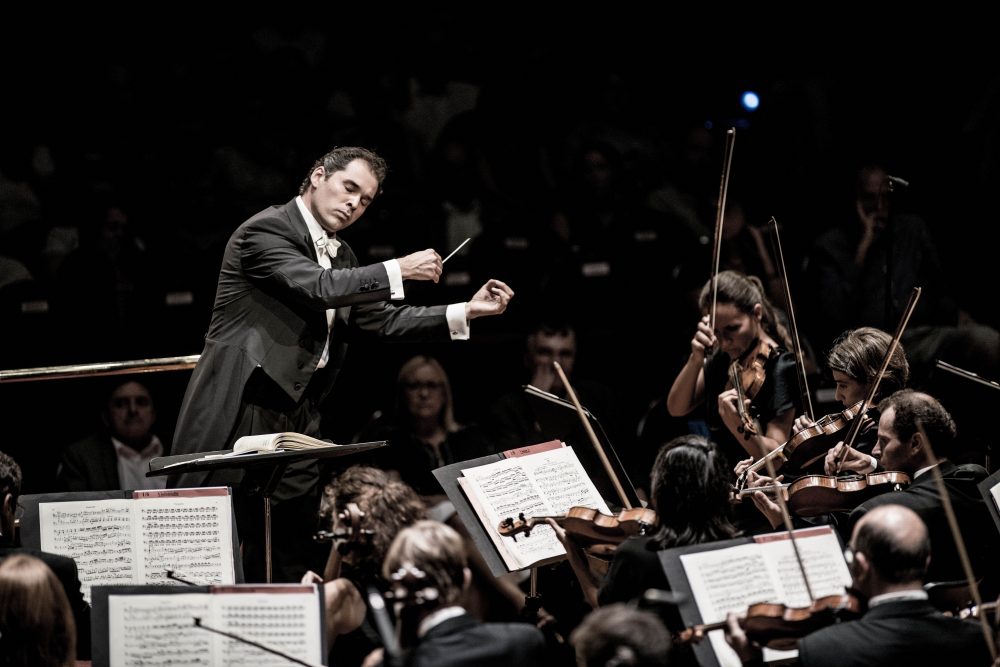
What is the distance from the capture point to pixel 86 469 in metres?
5.36

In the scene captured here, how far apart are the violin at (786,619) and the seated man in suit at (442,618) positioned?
0.46 meters

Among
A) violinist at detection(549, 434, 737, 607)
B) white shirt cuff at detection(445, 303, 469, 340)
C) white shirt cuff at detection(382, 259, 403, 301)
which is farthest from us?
white shirt cuff at detection(445, 303, 469, 340)

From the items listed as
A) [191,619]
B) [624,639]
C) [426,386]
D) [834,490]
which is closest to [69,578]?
[191,619]

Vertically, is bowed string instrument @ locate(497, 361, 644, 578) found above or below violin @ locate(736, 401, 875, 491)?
below

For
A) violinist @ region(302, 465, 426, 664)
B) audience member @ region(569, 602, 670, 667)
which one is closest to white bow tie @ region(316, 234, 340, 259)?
violinist @ region(302, 465, 426, 664)

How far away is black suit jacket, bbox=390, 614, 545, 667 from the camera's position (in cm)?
258

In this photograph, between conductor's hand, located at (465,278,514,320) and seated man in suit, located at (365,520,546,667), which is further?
conductor's hand, located at (465,278,514,320)

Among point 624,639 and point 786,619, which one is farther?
point 786,619

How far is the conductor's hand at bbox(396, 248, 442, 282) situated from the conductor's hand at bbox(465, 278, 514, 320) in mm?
187

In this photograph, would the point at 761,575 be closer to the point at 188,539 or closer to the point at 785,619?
the point at 785,619

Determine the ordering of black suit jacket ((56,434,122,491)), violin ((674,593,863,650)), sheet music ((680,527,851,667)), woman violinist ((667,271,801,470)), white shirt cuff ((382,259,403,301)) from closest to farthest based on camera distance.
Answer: violin ((674,593,863,650))
sheet music ((680,527,851,667))
white shirt cuff ((382,259,403,301))
woman violinist ((667,271,801,470))
black suit jacket ((56,434,122,491))

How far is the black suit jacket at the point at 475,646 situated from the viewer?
258 centimetres

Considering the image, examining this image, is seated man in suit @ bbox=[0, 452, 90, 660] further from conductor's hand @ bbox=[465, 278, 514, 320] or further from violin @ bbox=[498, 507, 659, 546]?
conductor's hand @ bbox=[465, 278, 514, 320]

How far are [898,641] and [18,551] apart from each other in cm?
238
